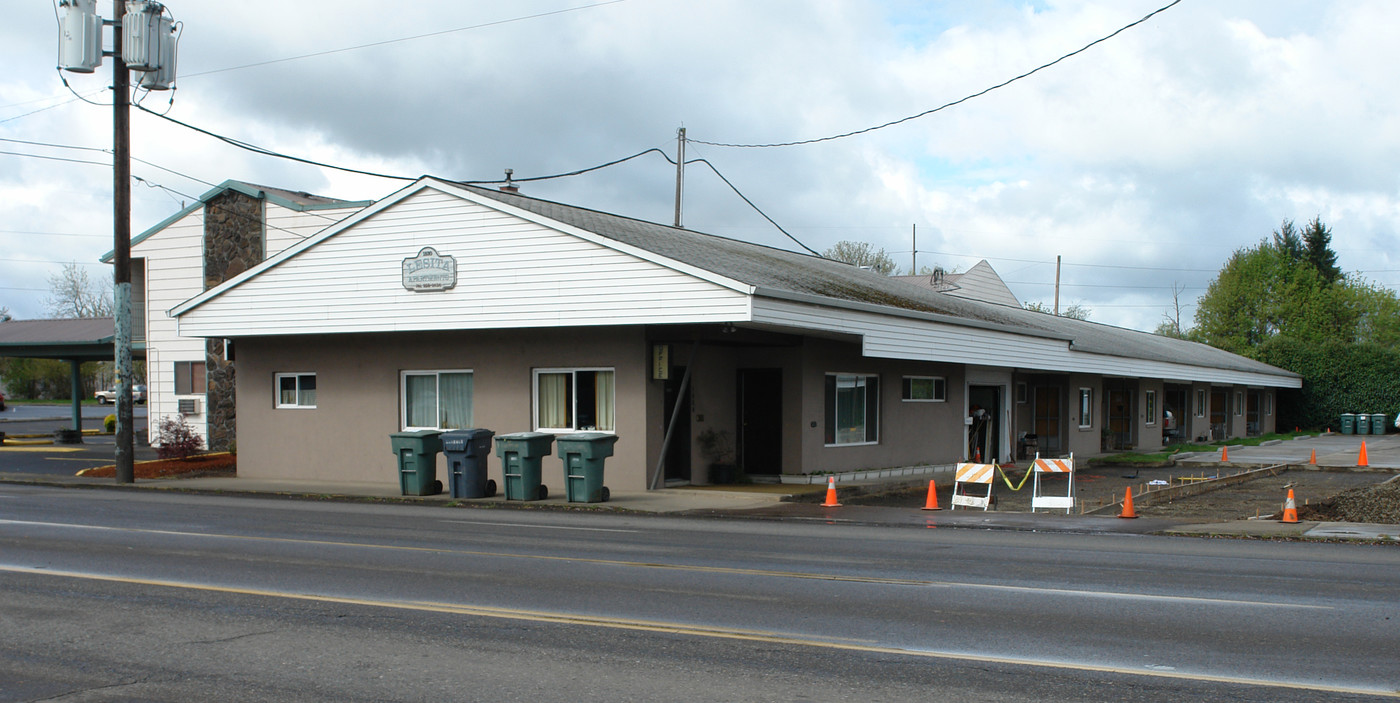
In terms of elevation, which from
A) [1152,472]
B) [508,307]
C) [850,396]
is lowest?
[1152,472]

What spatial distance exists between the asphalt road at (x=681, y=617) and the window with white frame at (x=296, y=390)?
437 inches

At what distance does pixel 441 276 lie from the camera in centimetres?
2183

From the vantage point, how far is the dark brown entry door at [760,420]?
2309 cm

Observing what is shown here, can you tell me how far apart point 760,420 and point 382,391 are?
26.8 ft

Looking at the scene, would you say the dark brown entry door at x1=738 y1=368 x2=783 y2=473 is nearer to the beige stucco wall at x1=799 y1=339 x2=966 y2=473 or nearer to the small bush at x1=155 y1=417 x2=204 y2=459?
the beige stucco wall at x1=799 y1=339 x2=966 y2=473

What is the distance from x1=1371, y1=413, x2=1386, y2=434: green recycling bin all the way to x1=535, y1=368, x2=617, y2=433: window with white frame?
43.4 meters

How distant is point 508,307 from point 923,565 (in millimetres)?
11673

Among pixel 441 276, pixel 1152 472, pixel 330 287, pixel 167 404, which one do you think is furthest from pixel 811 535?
pixel 167 404

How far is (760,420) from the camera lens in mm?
23484

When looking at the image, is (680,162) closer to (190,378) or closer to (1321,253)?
(190,378)

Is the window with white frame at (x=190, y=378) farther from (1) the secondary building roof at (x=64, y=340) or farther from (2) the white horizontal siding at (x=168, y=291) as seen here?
(1) the secondary building roof at (x=64, y=340)

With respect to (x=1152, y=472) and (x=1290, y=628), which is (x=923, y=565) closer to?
(x=1290, y=628)

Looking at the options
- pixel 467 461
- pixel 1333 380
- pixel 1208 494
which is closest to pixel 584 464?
pixel 467 461

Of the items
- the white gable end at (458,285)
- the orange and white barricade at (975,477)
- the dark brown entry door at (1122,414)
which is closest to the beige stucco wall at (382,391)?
the white gable end at (458,285)
